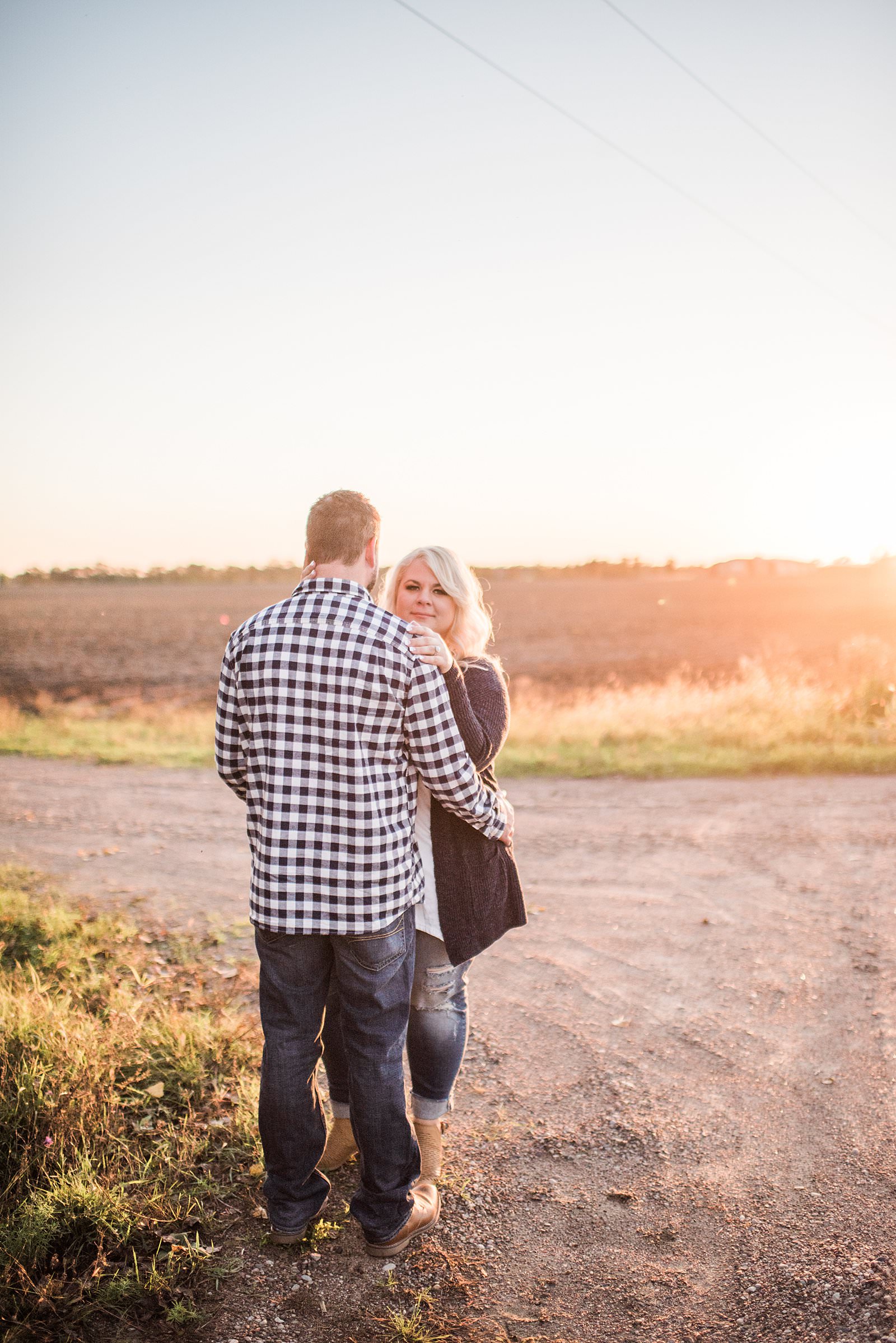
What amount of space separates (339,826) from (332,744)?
224 millimetres

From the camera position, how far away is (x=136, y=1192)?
8.54 feet

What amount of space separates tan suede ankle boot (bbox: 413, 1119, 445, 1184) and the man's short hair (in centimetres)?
187

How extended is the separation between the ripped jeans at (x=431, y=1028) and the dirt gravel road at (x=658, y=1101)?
0.43 m

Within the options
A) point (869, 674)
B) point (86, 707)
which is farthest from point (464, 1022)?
point (86, 707)

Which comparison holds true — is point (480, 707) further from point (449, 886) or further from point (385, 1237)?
point (385, 1237)

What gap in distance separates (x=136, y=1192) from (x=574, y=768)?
296 inches

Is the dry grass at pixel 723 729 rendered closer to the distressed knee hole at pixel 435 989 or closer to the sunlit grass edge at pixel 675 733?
the sunlit grass edge at pixel 675 733

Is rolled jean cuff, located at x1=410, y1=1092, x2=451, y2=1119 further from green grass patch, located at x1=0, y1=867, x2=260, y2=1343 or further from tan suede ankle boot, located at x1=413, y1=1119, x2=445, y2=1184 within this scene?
green grass patch, located at x1=0, y1=867, x2=260, y2=1343

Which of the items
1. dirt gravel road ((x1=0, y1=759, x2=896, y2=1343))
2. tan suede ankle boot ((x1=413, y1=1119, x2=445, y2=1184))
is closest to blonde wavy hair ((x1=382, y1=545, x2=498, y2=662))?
tan suede ankle boot ((x1=413, y1=1119, x2=445, y2=1184))

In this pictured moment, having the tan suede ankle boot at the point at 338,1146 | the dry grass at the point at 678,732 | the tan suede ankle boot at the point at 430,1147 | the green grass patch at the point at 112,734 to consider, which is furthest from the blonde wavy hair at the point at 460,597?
the green grass patch at the point at 112,734

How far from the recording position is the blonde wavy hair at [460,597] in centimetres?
280

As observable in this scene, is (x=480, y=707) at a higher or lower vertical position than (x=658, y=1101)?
higher

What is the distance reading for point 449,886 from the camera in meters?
2.52

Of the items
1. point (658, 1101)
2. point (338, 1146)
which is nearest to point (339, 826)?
point (338, 1146)
